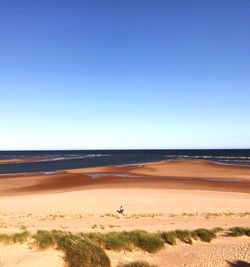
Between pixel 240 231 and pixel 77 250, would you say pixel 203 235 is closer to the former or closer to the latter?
pixel 240 231

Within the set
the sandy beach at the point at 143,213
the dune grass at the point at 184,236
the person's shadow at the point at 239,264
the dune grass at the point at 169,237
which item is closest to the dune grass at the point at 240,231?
the sandy beach at the point at 143,213

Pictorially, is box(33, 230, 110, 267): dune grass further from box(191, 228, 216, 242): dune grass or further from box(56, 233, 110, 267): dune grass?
box(191, 228, 216, 242): dune grass

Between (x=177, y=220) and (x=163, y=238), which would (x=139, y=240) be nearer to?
(x=163, y=238)

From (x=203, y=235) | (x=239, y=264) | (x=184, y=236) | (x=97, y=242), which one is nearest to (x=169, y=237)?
(x=184, y=236)

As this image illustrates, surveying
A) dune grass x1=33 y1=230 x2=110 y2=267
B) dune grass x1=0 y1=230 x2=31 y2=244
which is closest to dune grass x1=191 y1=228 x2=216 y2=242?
dune grass x1=33 y1=230 x2=110 y2=267

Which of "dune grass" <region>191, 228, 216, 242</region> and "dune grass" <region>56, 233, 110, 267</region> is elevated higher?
"dune grass" <region>56, 233, 110, 267</region>

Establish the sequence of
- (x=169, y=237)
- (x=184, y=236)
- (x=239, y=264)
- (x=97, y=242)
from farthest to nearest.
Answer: (x=184, y=236) → (x=169, y=237) → (x=97, y=242) → (x=239, y=264)

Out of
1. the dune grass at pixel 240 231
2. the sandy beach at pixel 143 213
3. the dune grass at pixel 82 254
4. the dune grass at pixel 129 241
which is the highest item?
the dune grass at pixel 82 254

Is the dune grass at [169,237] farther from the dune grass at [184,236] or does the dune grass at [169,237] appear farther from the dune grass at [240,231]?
the dune grass at [240,231]

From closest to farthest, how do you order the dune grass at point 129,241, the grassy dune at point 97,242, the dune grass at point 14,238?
1. the grassy dune at point 97,242
2. the dune grass at point 14,238
3. the dune grass at point 129,241

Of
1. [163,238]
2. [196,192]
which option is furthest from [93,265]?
[196,192]

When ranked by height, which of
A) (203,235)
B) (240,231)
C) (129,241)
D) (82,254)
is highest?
(82,254)

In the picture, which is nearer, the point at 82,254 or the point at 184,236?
the point at 82,254

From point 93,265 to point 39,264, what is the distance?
5.19ft
